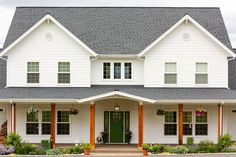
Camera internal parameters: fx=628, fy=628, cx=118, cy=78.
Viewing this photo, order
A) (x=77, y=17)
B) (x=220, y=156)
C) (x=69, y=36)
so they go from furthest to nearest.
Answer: (x=77, y=17), (x=69, y=36), (x=220, y=156)

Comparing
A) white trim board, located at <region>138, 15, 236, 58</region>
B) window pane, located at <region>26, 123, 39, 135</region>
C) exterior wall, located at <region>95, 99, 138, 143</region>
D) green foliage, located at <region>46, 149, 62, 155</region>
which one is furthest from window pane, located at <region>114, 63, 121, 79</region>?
green foliage, located at <region>46, 149, 62, 155</region>

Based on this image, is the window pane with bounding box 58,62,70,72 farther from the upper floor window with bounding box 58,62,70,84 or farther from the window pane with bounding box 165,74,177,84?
the window pane with bounding box 165,74,177,84

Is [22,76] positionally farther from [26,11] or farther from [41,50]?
[26,11]

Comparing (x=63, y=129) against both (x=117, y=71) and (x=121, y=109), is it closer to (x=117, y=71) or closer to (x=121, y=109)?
(x=121, y=109)

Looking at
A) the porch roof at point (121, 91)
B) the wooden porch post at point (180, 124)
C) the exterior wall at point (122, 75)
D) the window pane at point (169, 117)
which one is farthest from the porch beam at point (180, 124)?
Answer: the exterior wall at point (122, 75)

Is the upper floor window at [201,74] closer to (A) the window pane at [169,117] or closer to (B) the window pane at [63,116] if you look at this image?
(A) the window pane at [169,117]

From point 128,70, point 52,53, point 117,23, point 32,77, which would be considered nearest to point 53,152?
point 32,77

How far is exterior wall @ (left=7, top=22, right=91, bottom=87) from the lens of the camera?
41.8m

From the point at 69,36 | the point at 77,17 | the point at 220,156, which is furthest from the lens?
the point at 77,17

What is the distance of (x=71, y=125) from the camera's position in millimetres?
41656

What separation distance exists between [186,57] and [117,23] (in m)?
6.42

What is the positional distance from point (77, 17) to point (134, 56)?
6.34 meters

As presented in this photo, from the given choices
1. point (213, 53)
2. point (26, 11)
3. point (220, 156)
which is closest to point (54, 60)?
point (26, 11)

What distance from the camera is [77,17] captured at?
46.1 m
